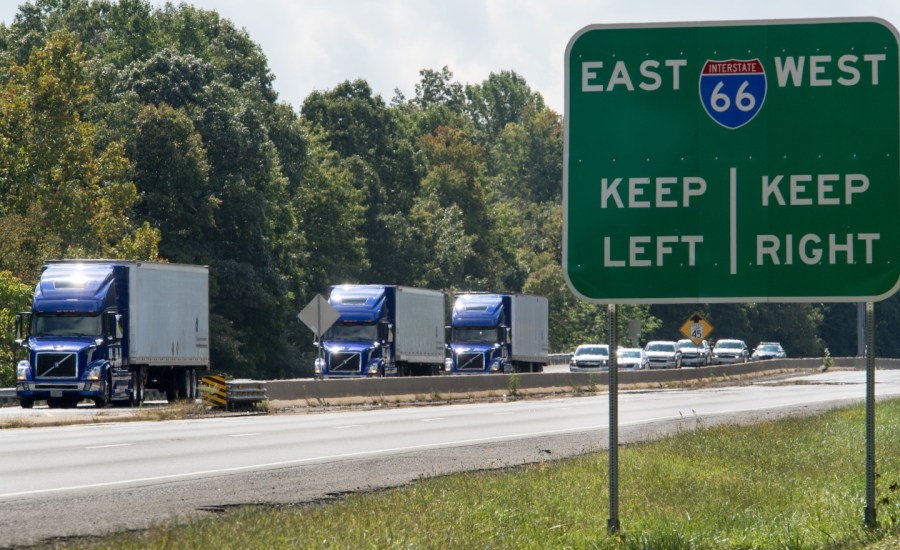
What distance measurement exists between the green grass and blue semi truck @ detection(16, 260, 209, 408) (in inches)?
830

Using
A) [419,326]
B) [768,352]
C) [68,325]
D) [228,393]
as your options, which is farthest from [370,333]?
[768,352]

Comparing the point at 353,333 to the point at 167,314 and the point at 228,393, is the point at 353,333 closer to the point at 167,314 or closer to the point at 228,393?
the point at 167,314

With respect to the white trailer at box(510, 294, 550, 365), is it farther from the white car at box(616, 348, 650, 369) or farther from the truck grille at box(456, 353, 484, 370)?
the white car at box(616, 348, 650, 369)

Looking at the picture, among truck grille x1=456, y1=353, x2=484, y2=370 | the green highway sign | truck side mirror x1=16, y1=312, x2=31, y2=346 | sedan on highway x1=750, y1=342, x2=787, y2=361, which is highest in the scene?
the green highway sign

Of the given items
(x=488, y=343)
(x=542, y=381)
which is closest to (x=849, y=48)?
(x=542, y=381)

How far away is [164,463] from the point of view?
65.2 ft

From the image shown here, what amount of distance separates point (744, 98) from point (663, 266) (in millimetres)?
1451

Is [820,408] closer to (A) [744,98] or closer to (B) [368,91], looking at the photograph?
(A) [744,98]

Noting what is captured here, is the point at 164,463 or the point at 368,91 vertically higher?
the point at 368,91

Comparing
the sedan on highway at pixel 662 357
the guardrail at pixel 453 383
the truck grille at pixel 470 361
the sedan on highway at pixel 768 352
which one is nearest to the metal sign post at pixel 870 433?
the guardrail at pixel 453 383

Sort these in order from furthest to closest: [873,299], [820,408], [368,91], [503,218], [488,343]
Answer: [503,218] → [368,91] → [488,343] → [820,408] → [873,299]

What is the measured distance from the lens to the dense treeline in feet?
202

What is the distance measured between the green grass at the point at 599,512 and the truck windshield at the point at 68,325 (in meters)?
21.3

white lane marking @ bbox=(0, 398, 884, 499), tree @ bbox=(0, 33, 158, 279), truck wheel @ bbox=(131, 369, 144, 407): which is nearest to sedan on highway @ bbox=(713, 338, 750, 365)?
tree @ bbox=(0, 33, 158, 279)
